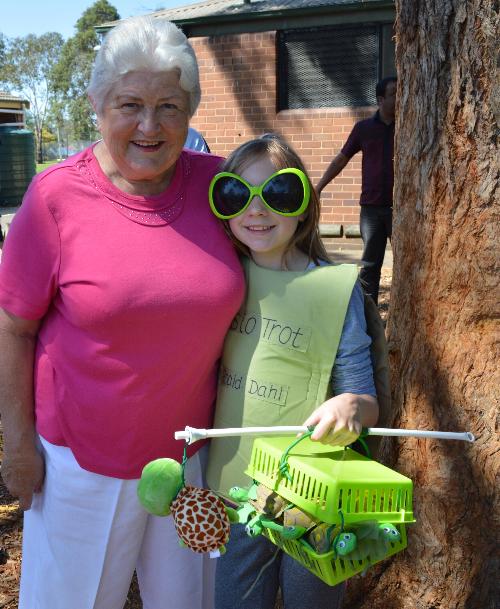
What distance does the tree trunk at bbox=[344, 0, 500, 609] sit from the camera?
81.5 inches

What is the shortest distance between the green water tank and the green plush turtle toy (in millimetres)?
17390

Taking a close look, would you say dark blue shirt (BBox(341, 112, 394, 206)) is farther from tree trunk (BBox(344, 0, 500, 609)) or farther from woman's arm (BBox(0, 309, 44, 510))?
woman's arm (BBox(0, 309, 44, 510))

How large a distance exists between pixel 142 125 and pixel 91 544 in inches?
46.1

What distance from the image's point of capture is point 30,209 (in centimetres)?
187

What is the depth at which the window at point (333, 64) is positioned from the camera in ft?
34.4

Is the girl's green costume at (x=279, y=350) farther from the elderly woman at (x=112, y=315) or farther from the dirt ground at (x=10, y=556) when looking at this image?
the dirt ground at (x=10, y=556)

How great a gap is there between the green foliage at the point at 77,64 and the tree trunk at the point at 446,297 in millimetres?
66484

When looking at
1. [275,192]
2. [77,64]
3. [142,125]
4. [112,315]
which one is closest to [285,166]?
[275,192]

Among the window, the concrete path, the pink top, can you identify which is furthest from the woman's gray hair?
the window

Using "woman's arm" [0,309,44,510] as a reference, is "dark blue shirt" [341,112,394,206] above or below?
above

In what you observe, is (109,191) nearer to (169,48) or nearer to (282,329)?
(169,48)

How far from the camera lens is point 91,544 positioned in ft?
6.82

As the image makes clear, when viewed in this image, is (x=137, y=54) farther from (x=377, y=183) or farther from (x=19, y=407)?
(x=377, y=183)

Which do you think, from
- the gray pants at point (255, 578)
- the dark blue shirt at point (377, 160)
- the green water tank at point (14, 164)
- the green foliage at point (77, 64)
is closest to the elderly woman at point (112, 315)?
the gray pants at point (255, 578)
